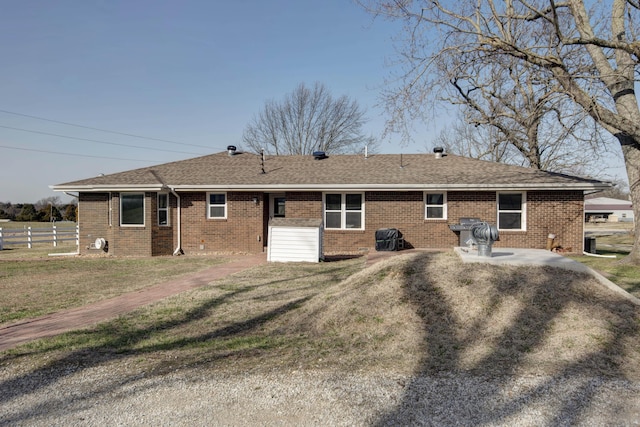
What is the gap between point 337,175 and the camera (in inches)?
650

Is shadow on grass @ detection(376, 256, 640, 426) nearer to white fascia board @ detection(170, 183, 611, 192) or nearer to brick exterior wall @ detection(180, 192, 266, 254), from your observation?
white fascia board @ detection(170, 183, 611, 192)

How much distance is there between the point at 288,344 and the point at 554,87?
35.6 feet

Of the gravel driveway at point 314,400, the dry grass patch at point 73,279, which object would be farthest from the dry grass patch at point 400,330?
the dry grass patch at point 73,279

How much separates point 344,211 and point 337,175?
58.0 inches

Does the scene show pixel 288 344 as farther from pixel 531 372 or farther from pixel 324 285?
pixel 324 285

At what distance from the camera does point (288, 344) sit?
17.5 feet

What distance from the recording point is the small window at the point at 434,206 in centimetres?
1539

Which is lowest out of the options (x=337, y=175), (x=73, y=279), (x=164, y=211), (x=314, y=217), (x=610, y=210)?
(x=73, y=279)

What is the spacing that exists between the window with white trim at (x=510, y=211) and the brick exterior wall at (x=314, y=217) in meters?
0.24

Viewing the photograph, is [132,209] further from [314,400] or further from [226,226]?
[314,400]

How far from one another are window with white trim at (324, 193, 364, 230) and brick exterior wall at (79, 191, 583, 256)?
0.24m

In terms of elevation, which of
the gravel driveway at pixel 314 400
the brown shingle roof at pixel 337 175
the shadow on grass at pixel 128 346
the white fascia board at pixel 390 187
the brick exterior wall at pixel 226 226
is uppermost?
the brown shingle roof at pixel 337 175

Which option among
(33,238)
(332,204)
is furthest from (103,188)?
(33,238)

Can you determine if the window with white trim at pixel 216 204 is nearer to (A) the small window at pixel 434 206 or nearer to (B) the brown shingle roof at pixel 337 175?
(B) the brown shingle roof at pixel 337 175
